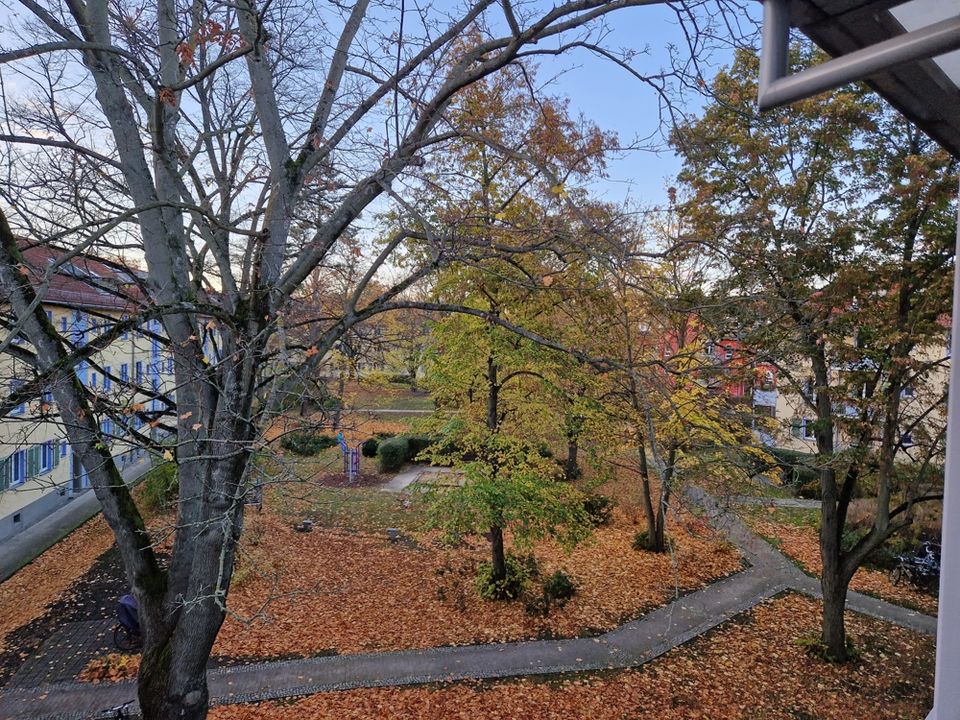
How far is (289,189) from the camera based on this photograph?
18.8 ft

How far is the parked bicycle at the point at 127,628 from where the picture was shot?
9242 mm

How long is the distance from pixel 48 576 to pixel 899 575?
19.4 m

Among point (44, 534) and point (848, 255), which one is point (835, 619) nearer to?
point (848, 255)

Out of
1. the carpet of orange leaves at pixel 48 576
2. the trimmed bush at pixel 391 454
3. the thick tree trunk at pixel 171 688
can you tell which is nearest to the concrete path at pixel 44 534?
the carpet of orange leaves at pixel 48 576

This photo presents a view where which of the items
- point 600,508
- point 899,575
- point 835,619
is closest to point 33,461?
point 600,508

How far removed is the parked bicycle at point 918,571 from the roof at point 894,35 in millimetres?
14188

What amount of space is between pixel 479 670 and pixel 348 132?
794 cm

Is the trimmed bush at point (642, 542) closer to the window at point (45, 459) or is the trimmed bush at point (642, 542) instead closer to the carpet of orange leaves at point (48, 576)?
the carpet of orange leaves at point (48, 576)

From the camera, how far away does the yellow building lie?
513 cm

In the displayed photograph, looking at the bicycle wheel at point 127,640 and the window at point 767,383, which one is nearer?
the bicycle wheel at point 127,640

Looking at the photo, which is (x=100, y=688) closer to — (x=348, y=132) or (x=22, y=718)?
(x=22, y=718)

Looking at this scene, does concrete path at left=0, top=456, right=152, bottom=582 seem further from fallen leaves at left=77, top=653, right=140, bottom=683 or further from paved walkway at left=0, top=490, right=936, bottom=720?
paved walkway at left=0, top=490, right=936, bottom=720

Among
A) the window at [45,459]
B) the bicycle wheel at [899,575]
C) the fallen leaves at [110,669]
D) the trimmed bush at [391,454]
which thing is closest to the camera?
the fallen leaves at [110,669]

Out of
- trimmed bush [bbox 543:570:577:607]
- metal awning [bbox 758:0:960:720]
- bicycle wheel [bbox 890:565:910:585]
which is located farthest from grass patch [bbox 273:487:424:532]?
metal awning [bbox 758:0:960:720]
